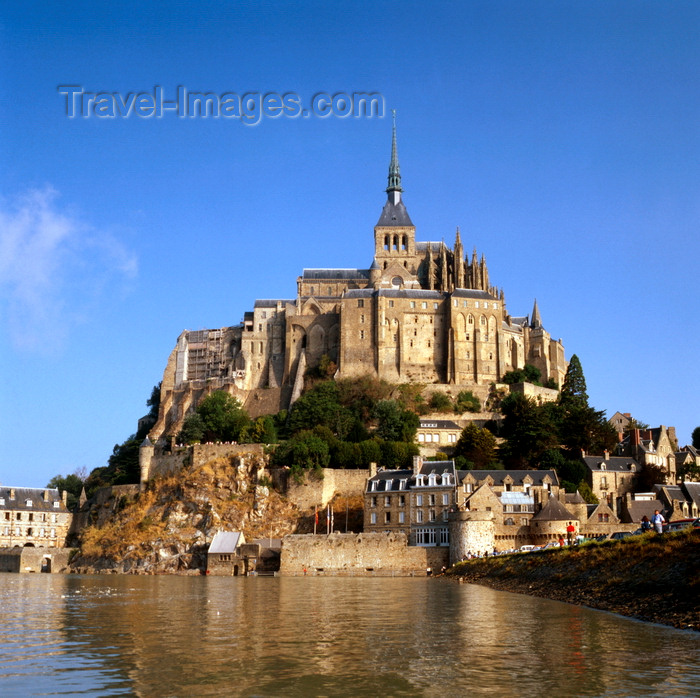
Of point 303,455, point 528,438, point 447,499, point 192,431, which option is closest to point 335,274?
point 192,431

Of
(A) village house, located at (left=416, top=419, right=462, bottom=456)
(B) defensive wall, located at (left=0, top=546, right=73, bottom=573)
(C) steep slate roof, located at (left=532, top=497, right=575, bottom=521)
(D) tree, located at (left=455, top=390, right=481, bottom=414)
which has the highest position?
(D) tree, located at (left=455, top=390, right=481, bottom=414)

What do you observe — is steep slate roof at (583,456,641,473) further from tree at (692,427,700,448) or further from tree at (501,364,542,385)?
tree at (692,427,700,448)

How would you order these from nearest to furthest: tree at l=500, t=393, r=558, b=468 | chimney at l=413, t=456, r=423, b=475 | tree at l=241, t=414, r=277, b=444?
chimney at l=413, t=456, r=423, b=475 → tree at l=500, t=393, r=558, b=468 → tree at l=241, t=414, r=277, b=444

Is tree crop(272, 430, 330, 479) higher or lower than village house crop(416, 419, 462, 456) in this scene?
lower

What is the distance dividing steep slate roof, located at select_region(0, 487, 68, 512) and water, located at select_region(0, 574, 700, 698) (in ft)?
159

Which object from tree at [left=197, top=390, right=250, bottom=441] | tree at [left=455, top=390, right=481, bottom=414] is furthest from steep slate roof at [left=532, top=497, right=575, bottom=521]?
tree at [left=197, top=390, right=250, bottom=441]

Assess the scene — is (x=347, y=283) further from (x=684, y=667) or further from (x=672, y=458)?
(x=684, y=667)

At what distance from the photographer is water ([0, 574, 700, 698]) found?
1628 cm

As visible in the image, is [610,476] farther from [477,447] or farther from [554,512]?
[554,512]

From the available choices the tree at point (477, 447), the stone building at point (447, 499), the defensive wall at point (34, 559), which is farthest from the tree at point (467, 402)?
the defensive wall at point (34, 559)

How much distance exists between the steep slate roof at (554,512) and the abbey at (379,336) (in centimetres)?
2825

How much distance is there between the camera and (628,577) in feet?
98.3

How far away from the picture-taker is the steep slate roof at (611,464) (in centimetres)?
6715

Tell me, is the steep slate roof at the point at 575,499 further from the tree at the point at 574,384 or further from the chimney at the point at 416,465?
the tree at the point at 574,384
